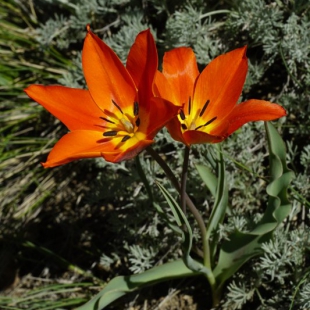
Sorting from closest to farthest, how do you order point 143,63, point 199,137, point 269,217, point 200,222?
point 199,137 → point 143,63 → point 200,222 → point 269,217

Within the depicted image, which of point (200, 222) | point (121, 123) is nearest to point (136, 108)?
point (121, 123)

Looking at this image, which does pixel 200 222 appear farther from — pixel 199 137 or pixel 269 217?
pixel 199 137

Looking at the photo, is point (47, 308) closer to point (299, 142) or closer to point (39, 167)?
point (39, 167)

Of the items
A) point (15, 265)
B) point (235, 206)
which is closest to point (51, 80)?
point (15, 265)

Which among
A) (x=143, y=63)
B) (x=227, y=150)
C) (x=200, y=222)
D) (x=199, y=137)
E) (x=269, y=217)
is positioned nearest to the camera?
(x=199, y=137)

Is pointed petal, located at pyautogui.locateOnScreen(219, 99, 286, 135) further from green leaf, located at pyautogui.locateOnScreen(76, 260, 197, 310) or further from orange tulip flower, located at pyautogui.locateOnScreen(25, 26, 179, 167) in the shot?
green leaf, located at pyautogui.locateOnScreen(76, 260, 197, 310)

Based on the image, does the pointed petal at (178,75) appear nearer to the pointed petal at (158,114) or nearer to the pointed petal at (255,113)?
the pointed petal at (158,114)

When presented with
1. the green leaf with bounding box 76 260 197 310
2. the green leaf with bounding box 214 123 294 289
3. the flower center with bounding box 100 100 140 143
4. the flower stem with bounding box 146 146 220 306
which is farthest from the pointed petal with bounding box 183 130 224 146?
the green leaf with bounding box 76 260 197 310
